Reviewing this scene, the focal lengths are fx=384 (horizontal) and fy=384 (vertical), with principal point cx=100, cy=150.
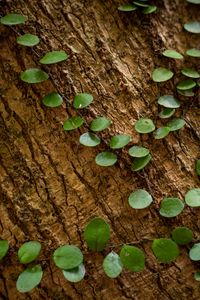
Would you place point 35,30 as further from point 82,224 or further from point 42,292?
point 42,292

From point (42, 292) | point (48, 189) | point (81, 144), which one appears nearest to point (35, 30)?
point (81, 144)

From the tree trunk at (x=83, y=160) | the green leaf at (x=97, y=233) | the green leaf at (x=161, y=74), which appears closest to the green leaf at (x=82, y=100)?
the tree trunk at (x=83, y=160)

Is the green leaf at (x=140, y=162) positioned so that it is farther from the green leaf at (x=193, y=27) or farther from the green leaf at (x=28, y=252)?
the green leaf at (x=193, y=27)

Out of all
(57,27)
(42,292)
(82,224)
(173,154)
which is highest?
(57,27)

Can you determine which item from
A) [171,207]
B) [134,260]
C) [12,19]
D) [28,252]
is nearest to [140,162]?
[171,207]

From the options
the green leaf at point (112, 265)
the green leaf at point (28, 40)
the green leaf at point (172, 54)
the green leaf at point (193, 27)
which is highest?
the green leaf at point (28, 40)

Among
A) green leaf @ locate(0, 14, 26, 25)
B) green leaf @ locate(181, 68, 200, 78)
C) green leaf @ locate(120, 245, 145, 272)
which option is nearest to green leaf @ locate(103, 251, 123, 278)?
green leaf @ locate(120, 245, 145, 272)
